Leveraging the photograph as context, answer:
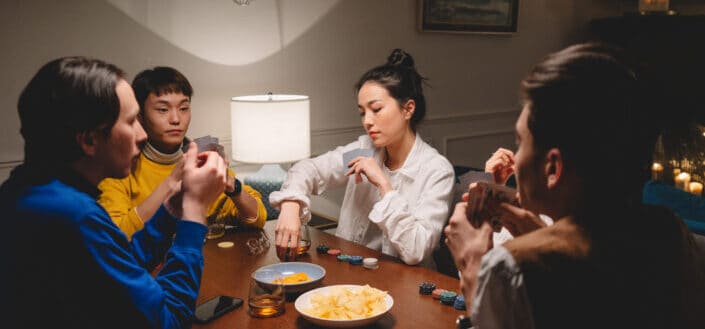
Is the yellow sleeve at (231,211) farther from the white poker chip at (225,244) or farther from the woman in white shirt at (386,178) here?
the white poker chip at (225,244)

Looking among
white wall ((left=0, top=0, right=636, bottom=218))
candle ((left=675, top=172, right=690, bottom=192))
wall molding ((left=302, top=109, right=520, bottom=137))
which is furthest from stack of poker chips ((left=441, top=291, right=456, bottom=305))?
candle ((left=675, top=172, right=690, bottom=192))

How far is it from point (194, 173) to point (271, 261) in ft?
2.21

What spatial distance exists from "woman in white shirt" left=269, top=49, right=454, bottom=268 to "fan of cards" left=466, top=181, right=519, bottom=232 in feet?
2.14

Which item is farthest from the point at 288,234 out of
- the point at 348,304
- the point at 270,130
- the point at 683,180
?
the point at 683,180

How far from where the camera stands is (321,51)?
330 cm

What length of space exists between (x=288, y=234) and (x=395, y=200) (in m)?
0.37

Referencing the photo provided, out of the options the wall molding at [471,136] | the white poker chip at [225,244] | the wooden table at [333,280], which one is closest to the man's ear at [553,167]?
the wooden table at [333,280]

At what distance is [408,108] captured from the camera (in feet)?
7.43

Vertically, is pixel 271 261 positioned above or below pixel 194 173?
below

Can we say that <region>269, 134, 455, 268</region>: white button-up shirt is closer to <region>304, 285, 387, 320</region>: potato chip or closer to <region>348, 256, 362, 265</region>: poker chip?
<region>348, 256, 362, 265</region>: poker chip

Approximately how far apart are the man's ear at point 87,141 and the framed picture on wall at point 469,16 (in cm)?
293

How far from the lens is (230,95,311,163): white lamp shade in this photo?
8.23 ft

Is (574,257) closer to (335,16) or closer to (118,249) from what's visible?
(118,249)

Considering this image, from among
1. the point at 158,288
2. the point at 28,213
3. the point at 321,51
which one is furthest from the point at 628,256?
the point at 321,51
